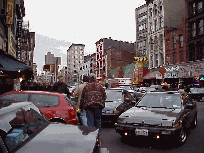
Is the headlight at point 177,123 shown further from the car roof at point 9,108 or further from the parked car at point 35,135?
the car roof at point 9,108

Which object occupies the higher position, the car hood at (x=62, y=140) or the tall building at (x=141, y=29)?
the tall building at (x=141, y=29)

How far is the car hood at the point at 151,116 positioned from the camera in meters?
5.68

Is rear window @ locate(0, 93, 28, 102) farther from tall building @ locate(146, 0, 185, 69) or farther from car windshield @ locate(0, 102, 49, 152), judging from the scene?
tall building @ locate(146, 0, 185, 69)

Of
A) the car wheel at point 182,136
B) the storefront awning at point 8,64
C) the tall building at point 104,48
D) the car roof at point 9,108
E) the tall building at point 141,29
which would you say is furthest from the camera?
the tall building at point 104,48

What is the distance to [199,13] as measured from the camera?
3359 cm

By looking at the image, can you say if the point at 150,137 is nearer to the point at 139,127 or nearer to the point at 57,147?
the point at 139,127

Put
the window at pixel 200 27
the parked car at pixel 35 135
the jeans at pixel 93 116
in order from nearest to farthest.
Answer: the parked car at pixel 35 135 < the jeans at pixel 93 116 < the window at pixel 200 27

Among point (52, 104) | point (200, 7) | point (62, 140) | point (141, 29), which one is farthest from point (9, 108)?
point (141, 29)

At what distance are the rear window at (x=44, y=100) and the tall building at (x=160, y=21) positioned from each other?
37.6 m

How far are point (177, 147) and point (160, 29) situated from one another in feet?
135

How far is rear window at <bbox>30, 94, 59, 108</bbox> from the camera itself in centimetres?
614

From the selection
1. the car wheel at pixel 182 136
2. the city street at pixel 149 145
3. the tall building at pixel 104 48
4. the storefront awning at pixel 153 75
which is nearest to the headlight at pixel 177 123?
the car wheel at pixel 182 136

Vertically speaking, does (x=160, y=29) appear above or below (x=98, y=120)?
above

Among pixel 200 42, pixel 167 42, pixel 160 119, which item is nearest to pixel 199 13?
pixel 200 42
